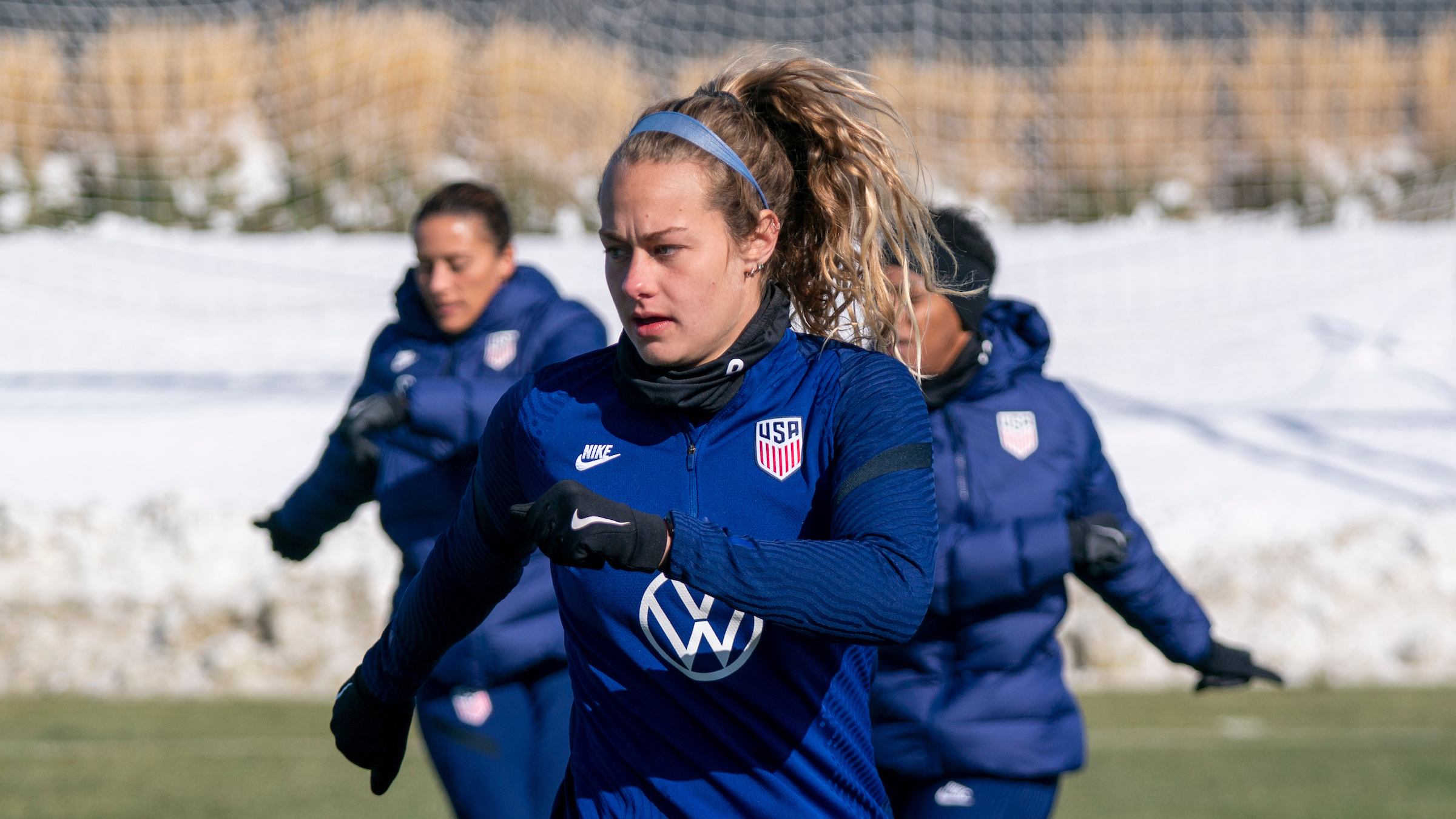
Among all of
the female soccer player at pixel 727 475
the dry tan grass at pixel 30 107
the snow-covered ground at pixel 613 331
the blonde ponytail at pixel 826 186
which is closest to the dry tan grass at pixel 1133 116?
the snow-covered ground at pixel 613 331

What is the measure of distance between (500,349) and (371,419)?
425 mm

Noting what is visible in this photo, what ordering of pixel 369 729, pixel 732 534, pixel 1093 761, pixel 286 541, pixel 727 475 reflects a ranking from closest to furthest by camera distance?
1. pixel 732 534
2. pixel 727 475
3. pixel 369 729
4. pixel 286 541
5. pixel 1093 761

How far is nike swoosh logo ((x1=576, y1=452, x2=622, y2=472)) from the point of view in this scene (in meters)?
2.00

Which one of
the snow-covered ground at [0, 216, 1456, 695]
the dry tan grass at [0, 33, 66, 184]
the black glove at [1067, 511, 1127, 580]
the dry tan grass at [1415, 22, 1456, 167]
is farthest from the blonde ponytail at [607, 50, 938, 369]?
the dry tan grass at [1415, 22, 1456, 167]

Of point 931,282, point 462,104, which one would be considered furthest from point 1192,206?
point 931,282

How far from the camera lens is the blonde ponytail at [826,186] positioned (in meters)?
2.16

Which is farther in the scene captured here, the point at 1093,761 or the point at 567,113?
the point at 567,113

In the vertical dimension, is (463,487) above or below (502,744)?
above

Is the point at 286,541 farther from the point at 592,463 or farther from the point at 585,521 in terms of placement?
Result: the point at 585,521

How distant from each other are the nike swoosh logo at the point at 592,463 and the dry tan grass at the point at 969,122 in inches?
430

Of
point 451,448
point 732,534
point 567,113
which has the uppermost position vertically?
point 732,534

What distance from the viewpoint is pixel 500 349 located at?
4.02m

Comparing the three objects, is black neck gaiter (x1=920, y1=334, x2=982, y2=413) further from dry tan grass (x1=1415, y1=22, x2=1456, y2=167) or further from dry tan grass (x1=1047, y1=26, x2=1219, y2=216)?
dry tan grass (x1=1415, y1=22, x2=1456, y2=167)

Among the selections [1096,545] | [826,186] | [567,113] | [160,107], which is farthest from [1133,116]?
[826,186]
